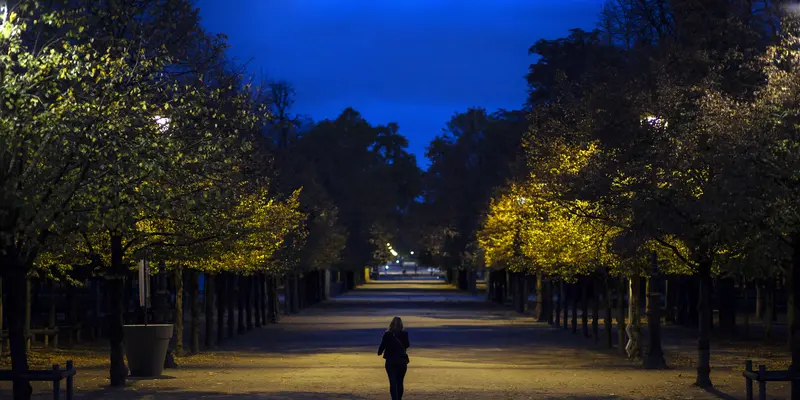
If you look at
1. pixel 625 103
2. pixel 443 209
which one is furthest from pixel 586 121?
pixel 443 209

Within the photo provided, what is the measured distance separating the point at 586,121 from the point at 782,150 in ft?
47.8

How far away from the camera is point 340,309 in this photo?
78.8 m

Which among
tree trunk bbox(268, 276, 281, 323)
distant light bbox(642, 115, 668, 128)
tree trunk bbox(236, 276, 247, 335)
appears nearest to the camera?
distant light bbox(642, 115, 668, 128)

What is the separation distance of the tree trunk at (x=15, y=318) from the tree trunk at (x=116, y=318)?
23.6 feet

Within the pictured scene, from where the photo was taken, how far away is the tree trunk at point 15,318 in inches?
740

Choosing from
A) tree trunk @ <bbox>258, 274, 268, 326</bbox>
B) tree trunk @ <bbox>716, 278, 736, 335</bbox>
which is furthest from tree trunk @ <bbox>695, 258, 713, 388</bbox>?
tree trunk @ <bbox>258, 274, 268, 326</bbox>

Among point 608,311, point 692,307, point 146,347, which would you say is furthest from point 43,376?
point 692,307

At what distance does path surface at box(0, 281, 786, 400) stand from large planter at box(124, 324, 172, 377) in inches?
22.1

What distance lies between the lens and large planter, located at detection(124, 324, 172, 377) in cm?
2850

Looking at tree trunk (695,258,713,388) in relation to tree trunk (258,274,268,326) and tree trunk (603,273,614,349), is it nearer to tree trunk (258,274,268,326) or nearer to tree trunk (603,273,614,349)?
tree trunk (603,273,614,349)

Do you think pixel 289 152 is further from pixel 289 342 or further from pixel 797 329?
pixel 797 329

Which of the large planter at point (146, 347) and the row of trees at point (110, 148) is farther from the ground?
the row of trees at point (110, 148)

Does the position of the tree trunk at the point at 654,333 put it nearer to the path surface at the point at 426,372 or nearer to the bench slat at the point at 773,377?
the path surface at the point at 426,372

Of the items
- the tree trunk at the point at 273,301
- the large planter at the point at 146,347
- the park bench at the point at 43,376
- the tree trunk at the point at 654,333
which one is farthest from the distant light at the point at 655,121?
the tree trunk at the point at 273,301
